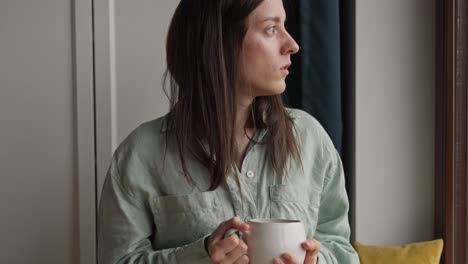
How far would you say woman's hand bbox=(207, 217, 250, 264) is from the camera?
1000 millimetres

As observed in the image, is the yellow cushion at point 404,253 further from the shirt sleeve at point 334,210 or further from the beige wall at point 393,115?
the shirt sleeve at point 334,210

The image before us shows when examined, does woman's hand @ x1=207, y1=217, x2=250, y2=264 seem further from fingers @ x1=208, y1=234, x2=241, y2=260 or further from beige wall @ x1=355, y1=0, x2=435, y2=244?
beige wall @ x1=355, y1=0, x2=435, y2=244

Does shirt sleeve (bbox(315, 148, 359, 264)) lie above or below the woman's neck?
below

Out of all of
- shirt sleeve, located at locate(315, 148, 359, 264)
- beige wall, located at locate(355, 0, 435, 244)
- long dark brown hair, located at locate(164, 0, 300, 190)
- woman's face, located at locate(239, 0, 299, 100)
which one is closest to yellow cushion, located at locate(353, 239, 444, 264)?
beige wall, located at locate(355, 0, 435, 244)

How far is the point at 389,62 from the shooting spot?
1697 mm

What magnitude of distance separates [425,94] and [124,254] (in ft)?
3.09

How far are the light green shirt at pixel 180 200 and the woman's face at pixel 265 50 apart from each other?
14 cm

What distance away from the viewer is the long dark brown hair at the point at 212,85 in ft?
4.17

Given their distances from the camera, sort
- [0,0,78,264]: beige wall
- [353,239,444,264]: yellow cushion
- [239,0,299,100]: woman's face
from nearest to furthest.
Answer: [239,0,299,100]: woman's face
[353,239,444,264]: yellow cushion
[0,0,78,264]: beige wall

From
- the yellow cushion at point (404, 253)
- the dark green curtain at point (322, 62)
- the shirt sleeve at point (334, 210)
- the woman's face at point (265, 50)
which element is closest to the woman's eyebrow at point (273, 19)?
the woman's face at point (265, 50)

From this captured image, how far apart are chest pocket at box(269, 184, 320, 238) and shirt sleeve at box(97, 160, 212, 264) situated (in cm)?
24

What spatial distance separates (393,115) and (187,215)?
0.72m

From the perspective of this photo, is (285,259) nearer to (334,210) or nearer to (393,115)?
(334,210)

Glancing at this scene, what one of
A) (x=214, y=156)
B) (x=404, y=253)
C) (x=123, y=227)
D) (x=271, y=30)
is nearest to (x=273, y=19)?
(x=271, y=30)
